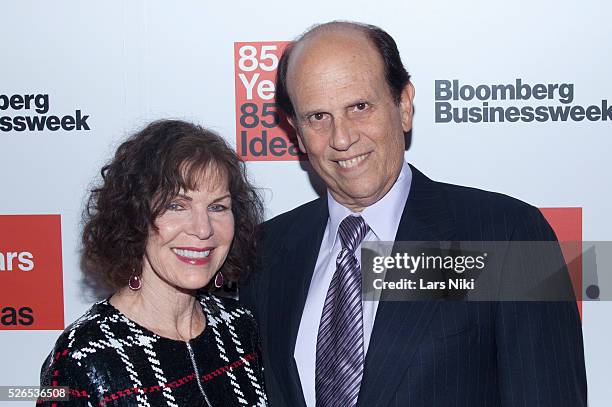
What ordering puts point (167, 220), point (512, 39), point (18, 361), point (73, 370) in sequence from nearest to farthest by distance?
point (73, 370)
point (167, 220)
point (512, 39)
point (18, 361)

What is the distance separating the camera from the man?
5.63 feet

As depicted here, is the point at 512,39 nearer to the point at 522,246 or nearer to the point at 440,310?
the point at 522,246

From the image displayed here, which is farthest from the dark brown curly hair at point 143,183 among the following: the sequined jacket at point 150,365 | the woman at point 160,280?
the sequined jacket at point 150,365

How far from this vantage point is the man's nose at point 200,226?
181cm

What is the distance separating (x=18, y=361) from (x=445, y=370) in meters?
1.61

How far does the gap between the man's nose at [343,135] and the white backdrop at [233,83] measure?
630mm

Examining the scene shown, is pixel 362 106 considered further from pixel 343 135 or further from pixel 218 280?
pixel 218 280

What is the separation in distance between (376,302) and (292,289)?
268mm

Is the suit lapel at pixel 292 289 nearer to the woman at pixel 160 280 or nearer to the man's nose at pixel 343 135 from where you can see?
the woman at pixel 160 280

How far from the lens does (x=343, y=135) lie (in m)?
1.85

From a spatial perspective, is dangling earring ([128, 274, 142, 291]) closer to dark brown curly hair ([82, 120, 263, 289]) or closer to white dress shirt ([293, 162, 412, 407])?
dark brown curly hair ([82, 120, 263, 289])

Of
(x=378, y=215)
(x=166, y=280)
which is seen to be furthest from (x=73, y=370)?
(x=378, y=215)

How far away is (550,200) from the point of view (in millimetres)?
2414

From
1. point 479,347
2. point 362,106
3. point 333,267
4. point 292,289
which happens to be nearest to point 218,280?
point 292,289
